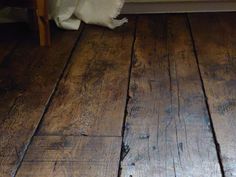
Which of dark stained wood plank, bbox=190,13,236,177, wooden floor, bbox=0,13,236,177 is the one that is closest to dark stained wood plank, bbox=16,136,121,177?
wooden floor, bbox=0,13,236,177

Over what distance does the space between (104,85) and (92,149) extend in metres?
0.38

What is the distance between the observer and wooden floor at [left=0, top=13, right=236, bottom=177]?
0.95 meters

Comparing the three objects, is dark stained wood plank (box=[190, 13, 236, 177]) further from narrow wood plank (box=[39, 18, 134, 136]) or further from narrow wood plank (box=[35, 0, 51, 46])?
narrow wood plank (box=[35, 0, 51, 46])

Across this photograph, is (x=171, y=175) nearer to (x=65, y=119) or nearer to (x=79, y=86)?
(x=65, y=119)

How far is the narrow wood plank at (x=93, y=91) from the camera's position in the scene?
1.10m

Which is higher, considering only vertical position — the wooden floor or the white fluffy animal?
the wooden floor

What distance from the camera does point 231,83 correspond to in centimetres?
134

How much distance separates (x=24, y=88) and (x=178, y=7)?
109 centimetres

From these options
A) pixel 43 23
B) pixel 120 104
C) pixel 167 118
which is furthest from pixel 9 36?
pixel 167 118

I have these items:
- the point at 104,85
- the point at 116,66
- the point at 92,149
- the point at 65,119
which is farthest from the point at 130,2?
the point at 92,149

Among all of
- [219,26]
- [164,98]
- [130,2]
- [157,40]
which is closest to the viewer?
[164,98]

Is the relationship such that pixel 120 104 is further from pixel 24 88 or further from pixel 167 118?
pixel 24 88

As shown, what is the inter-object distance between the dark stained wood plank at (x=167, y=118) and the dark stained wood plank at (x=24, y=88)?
0.24 m

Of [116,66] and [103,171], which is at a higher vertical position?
[103,171]
